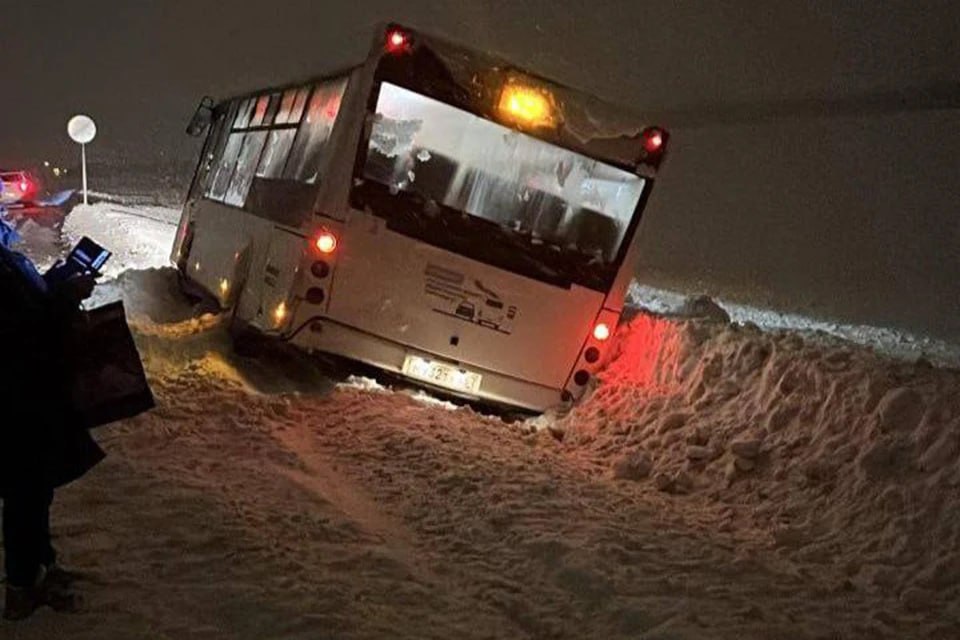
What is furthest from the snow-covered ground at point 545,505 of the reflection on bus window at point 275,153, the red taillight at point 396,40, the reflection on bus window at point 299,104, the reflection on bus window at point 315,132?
the red taillight at point 396,40

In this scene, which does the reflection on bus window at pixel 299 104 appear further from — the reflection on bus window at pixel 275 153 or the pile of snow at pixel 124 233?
the pile of snow at pixel 124 233

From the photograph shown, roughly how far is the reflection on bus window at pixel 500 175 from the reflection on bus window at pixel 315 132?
2.49 ft

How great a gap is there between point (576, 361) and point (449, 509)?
13.0 ft

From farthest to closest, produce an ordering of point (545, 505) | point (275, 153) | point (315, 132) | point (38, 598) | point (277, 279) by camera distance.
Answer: point (275, 153) → point (315, 132) → point (277, 279) → point (545, 505) → point (38, 598)

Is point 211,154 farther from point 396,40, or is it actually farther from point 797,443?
point 797,443

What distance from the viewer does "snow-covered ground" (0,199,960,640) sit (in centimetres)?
547

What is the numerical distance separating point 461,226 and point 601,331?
1783 millimetres

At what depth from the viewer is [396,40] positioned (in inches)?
390

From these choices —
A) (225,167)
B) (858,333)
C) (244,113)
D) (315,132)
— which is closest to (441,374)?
(315,132)

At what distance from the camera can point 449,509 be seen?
24.3 ft

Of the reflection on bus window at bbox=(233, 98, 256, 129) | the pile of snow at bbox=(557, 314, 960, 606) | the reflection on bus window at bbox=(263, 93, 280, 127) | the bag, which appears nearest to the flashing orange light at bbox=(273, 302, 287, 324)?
the pile of snow at bbox=(557, 314, 960, 606)

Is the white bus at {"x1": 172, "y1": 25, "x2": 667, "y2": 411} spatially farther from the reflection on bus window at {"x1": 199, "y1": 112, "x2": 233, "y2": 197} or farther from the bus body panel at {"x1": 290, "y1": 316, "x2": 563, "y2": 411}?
the reflection on bus window at {"x1": 199, "y1": 112, "x2": 233, "y2": 197}

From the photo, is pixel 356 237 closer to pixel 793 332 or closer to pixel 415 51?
pixel 415 51

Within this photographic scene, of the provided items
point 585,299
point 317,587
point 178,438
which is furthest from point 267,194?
point 317,587
